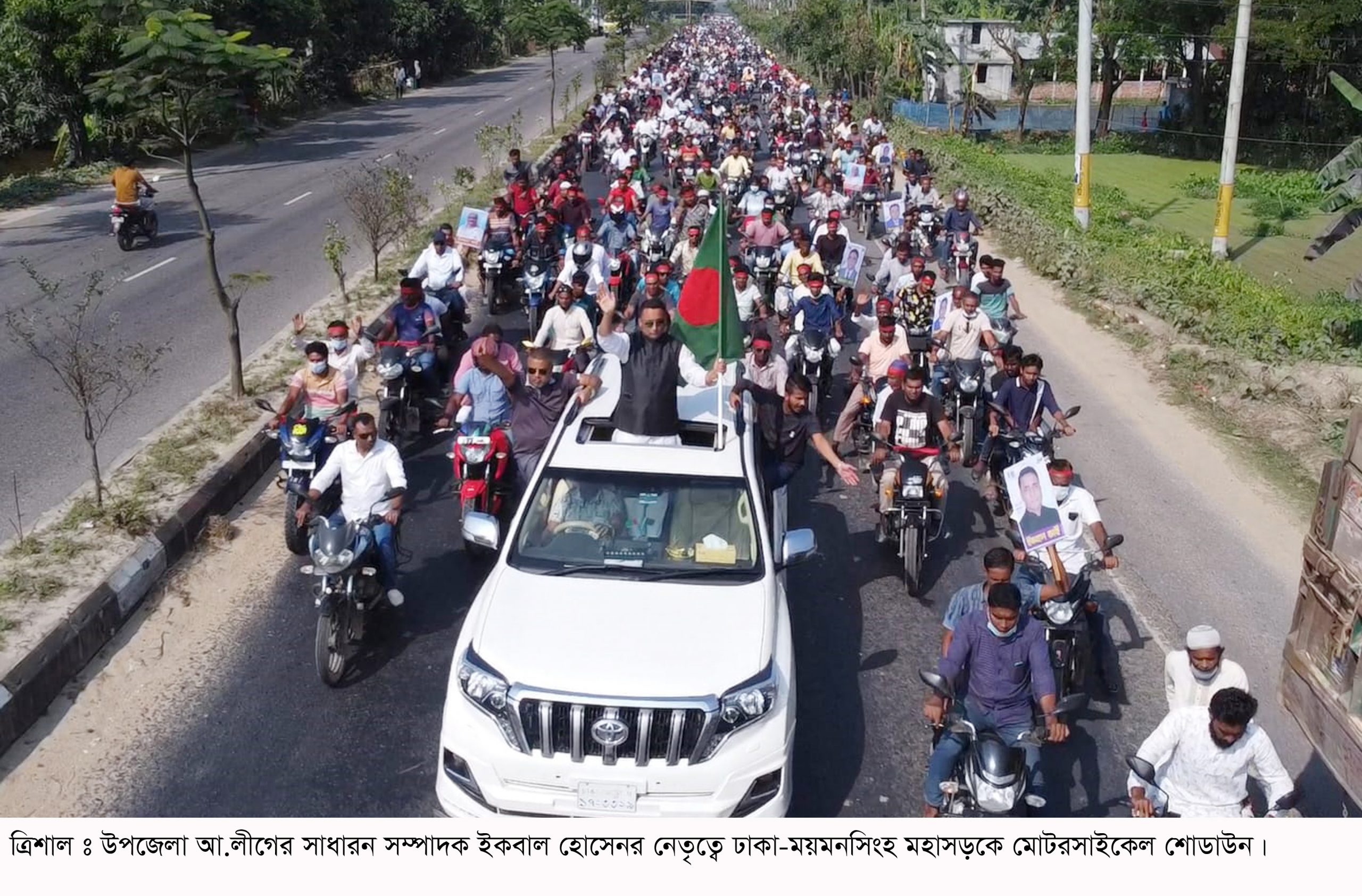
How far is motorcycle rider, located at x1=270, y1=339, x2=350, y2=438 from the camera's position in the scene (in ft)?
33.4

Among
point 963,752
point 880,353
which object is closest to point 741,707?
point 963,752

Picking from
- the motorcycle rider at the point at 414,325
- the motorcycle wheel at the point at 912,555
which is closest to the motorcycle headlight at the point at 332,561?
the motorcycle wheel at the point at 912,555

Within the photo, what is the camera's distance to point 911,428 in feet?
31.7

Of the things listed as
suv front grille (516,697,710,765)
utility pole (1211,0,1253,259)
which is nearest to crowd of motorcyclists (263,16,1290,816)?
suv front grille (516,697,710,765)

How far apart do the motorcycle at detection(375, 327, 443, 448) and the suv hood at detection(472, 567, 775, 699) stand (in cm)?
569

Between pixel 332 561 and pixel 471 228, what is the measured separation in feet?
34.4

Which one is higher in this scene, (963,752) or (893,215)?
(893,215)

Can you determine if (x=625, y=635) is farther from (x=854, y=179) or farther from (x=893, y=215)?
(x=854, y=179)

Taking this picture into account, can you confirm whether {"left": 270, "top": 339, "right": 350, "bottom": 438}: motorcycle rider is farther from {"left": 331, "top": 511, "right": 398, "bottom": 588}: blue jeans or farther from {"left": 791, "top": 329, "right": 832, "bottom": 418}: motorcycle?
{"left": 791, "top": 329, "right": 832, "bottom": 418}: motorcycle

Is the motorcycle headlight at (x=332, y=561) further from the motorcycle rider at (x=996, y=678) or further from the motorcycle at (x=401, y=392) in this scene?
the motorcycle at (x=401, y=392)

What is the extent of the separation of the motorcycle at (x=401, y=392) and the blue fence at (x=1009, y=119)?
45.6m

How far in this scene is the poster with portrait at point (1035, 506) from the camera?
308 inches

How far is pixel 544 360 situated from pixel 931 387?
4.79 m

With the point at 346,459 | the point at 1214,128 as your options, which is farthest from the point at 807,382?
the point at 1214,128
